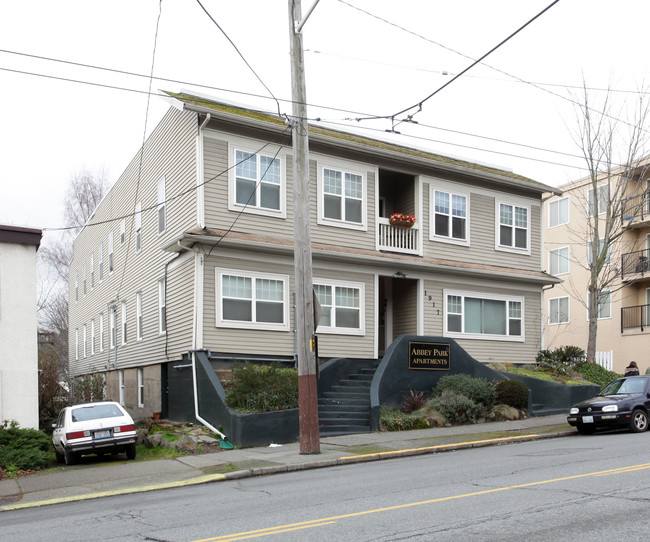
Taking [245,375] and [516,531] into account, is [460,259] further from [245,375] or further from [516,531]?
[516,531]

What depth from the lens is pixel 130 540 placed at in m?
7.57

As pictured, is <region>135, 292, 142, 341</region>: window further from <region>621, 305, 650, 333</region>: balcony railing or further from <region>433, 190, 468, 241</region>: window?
<region>621, 305, 650, 333</region>: balcony railing

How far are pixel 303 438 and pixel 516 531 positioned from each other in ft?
26.5

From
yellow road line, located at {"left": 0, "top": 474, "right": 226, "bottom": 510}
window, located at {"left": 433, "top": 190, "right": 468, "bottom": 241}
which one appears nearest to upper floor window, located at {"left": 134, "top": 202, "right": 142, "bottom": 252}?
window, located at {"left": 433, "top": 190, "right": 468, "bottom": 241}

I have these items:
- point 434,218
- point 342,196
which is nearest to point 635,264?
point 434,218

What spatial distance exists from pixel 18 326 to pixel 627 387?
1515 cm

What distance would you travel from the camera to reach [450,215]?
24.2 metres

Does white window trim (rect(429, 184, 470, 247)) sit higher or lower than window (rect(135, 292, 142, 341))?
higher

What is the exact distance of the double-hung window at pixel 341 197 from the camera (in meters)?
21.4

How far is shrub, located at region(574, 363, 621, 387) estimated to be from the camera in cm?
2489

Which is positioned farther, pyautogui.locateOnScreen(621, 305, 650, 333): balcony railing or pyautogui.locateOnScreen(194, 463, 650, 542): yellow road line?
pyautogui.locateOnScreen(621, 305, 650, 333): balcony railing

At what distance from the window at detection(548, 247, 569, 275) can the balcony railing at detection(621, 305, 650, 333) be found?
4987 millimetres

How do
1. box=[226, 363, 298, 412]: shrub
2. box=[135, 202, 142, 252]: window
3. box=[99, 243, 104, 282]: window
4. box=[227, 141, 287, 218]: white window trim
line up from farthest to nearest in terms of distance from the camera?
box=[99, 243, 104, 282]: window, box=[135, 202, 142, 252]: window, box=[227, 141, 287, 218]: white window trim, box=[226, 363, 298, 412]: shrub

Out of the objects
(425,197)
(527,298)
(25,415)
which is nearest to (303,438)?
(25,415)
